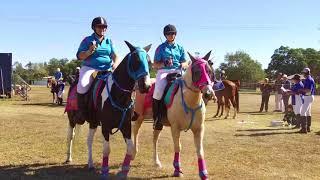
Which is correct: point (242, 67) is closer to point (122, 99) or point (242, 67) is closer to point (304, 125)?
point (304, 125)

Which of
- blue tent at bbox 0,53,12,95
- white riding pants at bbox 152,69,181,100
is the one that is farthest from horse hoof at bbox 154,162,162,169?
blue tent at bbox 0,53,12,95

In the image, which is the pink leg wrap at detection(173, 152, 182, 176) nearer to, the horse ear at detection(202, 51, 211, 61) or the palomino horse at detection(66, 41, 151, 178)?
the palomino horse at detection(66, 41, 151, 178)

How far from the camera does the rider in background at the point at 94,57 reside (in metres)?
8.56

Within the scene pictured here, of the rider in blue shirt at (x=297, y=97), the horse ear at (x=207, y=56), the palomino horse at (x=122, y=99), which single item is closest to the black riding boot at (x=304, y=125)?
the rider in blue shirt at (x=297, y=97)

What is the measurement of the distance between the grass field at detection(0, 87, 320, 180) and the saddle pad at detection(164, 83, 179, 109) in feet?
4.63

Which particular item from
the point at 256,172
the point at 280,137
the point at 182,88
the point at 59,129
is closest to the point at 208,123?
the point at 280,137

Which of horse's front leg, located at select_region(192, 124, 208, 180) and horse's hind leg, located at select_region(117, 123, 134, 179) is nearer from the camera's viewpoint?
horse's hind leg, located at select_region(117, 123, 134, 179)

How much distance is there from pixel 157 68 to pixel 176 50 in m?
0.55

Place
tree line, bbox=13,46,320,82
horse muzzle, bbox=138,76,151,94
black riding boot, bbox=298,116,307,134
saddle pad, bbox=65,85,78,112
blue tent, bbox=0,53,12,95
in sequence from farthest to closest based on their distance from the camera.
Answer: tree line, bbox=13,46,320,82 < blue tent, bbox=0,53,12,95 < black riding boot, bbox=298,116,307,134 < saddle pad, bbox=65,85,78,112 < horse muzzle, bbox=138,76,151,94

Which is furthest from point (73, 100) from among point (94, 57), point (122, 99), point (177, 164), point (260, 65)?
point (260, 65)

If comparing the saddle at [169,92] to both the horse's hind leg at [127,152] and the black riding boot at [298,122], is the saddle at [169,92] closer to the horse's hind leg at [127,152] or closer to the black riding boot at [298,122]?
the horse's hind leg at [127,152]

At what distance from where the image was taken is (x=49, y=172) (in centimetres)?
A: 885

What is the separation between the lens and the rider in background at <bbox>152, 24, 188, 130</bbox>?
894 centimetres

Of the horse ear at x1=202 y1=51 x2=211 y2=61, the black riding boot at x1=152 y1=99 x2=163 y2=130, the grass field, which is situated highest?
the horse ear at x1=202 y1=51 x2=211 y2=61
